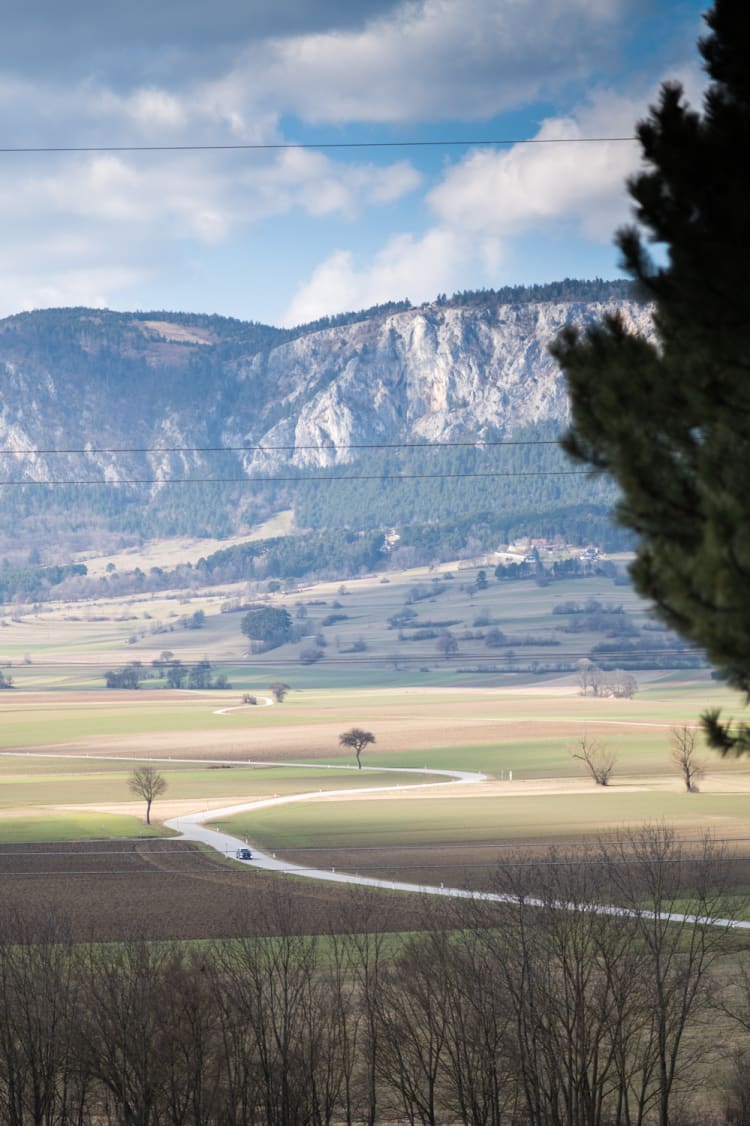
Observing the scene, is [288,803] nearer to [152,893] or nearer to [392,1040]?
[152,893]

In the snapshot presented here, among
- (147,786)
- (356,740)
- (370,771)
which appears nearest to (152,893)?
(147,786)

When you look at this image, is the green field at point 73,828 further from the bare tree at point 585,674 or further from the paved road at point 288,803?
the bare tree at point 585,674

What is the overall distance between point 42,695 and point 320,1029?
527 feet

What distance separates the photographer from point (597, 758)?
353 feet

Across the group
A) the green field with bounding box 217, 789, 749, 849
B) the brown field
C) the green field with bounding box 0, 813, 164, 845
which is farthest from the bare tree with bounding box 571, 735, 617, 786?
the brown field

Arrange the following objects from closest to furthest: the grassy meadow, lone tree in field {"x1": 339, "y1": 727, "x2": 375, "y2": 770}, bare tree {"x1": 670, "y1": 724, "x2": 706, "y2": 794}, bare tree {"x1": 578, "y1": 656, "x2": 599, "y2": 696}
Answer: the grassy meadow
bare tree {"x1": 670, "y1": 724, "x2": 706, "y2": 794}
lone tree in field {"x1": 339, "y1": 727, "x2": 375, "y2": 770}
bare tree {"x1": 578, "y1": 656, "x2": 599, "y2": 696}

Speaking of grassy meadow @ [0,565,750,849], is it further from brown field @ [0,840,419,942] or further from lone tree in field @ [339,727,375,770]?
brown field @ [0,840,419,942]

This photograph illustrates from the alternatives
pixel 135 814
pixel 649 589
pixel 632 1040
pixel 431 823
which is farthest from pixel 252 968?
pixel 135 814

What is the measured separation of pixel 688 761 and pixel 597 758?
11666 mm

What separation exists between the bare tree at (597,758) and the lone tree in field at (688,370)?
3612 inches

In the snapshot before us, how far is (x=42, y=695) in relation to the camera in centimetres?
18775

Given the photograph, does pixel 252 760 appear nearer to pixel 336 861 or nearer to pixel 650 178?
pixel 336 861

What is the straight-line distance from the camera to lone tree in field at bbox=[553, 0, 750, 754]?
26.4 ft

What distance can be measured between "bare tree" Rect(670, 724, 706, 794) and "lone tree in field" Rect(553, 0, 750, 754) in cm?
8666
